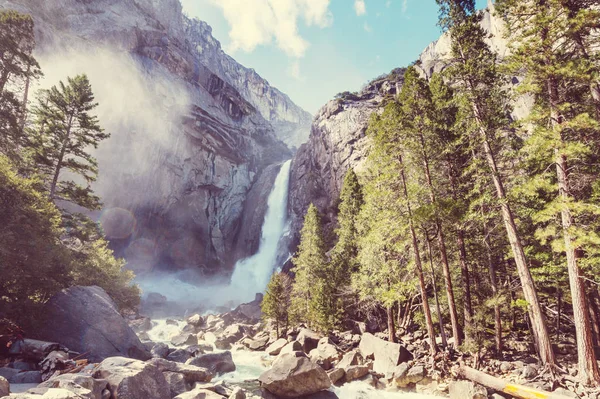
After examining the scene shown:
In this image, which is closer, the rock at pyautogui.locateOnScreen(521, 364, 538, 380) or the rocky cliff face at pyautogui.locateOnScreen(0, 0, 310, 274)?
the rock at pyautogui.locateOnScreen(521, 364, 538, 380)

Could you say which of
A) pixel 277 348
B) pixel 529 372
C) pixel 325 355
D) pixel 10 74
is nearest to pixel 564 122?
pixel 529 372

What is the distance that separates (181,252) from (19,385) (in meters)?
55.1

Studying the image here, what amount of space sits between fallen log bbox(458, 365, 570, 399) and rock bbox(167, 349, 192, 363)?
14.6 meters

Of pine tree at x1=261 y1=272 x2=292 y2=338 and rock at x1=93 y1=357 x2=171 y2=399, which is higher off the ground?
rock at x1=93 y1=357 x2=171 y2=399

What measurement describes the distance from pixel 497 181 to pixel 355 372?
420 inches

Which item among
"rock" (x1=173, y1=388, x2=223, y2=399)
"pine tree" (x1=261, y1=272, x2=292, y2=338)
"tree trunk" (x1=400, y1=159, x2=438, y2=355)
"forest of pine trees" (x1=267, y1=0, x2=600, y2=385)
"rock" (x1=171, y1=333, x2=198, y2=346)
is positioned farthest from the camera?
"rock" (x1=171, y1=333, x2=198, y2=346)

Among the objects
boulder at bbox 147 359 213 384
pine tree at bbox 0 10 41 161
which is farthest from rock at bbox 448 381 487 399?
pine tree at bbox 0 10 41 161

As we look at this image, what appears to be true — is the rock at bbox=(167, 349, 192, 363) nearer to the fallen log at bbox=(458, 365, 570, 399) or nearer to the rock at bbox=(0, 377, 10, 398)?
the rock at bbox=(0, 377, 10, 398)

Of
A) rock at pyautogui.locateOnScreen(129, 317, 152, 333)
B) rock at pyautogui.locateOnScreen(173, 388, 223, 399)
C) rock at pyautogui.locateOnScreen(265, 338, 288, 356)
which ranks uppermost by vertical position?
rock at pyautogui.locateOnScreen(173, 388, 223, 399)

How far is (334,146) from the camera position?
52.2m

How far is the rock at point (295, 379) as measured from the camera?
1077 centimetres

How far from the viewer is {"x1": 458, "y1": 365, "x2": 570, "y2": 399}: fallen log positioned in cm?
855

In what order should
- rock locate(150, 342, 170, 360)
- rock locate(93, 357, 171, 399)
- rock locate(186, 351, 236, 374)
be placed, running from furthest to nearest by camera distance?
1. rock locate(150, 342, 170, 360)
2. rock locate(186, 351, 236, 374)
3. rock locate(93, 357, 171, 399)

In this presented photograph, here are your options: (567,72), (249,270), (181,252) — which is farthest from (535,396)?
(181,252)
